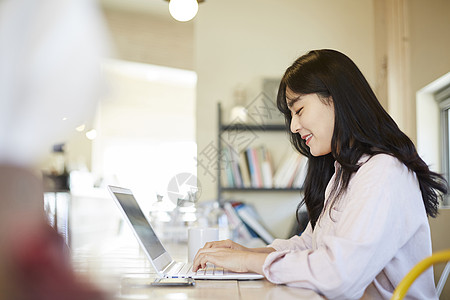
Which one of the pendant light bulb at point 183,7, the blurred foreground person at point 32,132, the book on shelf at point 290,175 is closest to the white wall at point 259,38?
the book on shelf at point 290,175

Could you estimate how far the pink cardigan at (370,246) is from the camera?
0.96 m

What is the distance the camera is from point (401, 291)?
938 mm

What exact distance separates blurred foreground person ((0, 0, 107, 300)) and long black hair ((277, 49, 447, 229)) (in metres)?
1.03

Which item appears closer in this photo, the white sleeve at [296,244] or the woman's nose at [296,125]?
the woman's nose at [296,125]

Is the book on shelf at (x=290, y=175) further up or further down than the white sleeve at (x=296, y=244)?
further up

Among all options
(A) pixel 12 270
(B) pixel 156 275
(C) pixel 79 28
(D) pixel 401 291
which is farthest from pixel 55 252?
(B) pixel 156 275

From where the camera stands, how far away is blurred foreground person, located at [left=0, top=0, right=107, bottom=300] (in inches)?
7.4

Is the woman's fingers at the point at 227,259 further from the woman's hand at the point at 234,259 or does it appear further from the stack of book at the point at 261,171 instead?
the stack of book at the point at 261,171

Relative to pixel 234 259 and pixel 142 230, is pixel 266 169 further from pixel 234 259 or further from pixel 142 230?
pixel 234 259

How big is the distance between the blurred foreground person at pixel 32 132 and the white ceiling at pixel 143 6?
5.75m

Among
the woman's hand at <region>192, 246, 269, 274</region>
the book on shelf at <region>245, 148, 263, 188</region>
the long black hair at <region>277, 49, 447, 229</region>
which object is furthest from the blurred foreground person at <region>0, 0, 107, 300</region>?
the book on shelf at <region>245, 148, 263, 188</region>

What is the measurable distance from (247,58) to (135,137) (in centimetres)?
415

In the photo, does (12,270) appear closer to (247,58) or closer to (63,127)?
(63,127)

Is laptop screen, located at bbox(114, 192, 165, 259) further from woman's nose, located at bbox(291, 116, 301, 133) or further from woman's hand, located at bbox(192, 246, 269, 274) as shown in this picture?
woman's nose, located at bbox(291, 116, 301, 133)
